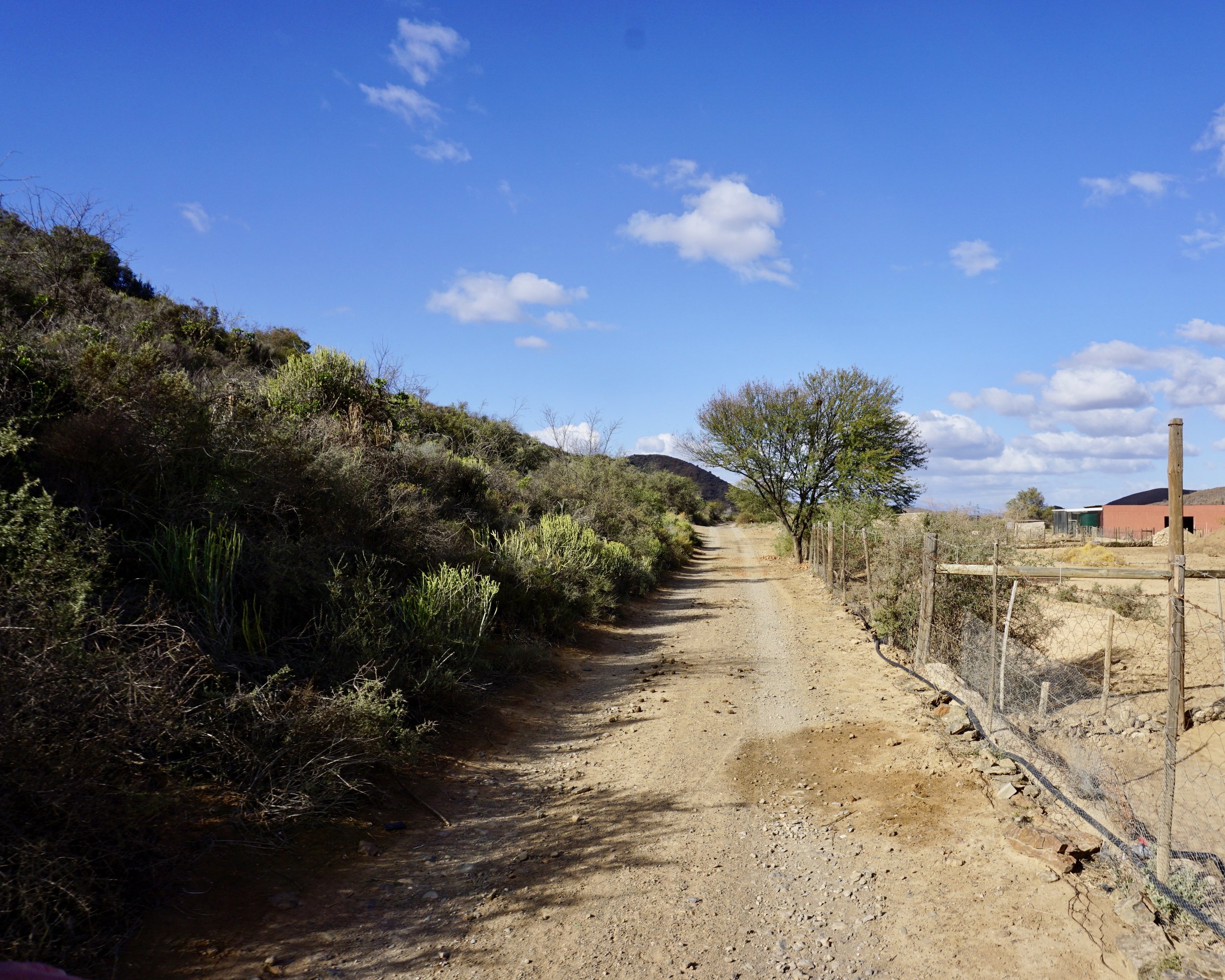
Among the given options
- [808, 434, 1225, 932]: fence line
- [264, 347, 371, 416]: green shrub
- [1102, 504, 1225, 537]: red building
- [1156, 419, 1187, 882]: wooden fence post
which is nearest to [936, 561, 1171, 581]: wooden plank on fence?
[808, 434, 1225, 932]: fence line

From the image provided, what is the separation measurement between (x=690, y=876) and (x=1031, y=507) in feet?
240

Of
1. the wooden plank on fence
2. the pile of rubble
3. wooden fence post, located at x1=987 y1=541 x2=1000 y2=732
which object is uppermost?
the wooden plank on fence

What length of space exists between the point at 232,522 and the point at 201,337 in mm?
12875

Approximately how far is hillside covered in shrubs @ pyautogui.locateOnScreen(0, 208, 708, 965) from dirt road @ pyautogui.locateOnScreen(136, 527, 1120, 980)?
0.62m

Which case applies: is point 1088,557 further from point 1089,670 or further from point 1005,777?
point 1005,777

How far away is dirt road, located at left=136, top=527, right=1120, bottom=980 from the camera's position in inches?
139

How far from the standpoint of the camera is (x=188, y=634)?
523cm

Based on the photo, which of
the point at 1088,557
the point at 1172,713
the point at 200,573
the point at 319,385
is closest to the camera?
the point at 1172,713

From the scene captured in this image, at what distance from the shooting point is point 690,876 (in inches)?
170

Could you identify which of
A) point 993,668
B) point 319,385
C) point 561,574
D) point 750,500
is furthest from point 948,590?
point 750,500

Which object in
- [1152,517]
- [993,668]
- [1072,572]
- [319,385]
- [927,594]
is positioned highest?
[319,385]

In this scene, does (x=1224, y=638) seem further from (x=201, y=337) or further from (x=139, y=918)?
(x=201, y=337)

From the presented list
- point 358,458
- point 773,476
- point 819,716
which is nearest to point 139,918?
point 819,716

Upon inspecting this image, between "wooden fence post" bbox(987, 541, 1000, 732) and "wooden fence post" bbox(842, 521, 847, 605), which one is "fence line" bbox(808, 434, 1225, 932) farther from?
"wooden fence post" bbox(842, 521, 847, 605)
